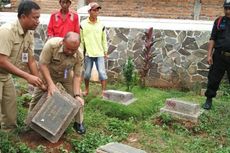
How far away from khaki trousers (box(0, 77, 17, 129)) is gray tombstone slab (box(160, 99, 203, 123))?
108 inches

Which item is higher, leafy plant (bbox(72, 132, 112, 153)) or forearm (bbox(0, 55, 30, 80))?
forearm (bbox(0, 55, 30, 80))

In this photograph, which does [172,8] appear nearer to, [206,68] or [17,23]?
[206,68]

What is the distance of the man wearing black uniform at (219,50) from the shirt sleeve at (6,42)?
12.2 ft

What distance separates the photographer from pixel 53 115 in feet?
16.2

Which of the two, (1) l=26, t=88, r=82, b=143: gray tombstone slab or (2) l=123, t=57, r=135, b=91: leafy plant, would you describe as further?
(2) l=123, t=57, r=135, b=91: leafy plant

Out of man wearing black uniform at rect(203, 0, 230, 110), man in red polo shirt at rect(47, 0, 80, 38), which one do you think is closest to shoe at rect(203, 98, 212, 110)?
man wearing black uniform at rect(203, 0, 230, 110)

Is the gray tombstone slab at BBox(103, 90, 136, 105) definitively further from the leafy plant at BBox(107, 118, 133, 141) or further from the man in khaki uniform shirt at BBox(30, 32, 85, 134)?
the man in khaki uniform shirt at BBox(30, 32, 85, 134)

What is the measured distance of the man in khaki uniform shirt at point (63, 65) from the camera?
4730 mm

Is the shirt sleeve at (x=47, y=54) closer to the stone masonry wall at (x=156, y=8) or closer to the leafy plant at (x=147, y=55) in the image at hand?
the leafy plant at (x=147, y=55)

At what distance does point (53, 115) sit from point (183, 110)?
2.55m

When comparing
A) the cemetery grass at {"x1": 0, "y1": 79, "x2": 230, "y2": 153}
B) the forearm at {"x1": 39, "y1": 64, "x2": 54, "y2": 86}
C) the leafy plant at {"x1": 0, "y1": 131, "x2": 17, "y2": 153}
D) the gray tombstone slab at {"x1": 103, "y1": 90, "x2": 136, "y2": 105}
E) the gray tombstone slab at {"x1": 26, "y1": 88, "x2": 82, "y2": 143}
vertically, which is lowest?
the cemetery grass at {"x1": 0, "y1": 79, "x2": 230, "y2": 153}

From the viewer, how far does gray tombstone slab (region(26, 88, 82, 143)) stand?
4871 millimetres

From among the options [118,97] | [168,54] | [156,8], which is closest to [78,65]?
[118,97]

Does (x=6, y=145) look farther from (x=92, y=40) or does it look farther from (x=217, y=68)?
(x=217, y=68)
